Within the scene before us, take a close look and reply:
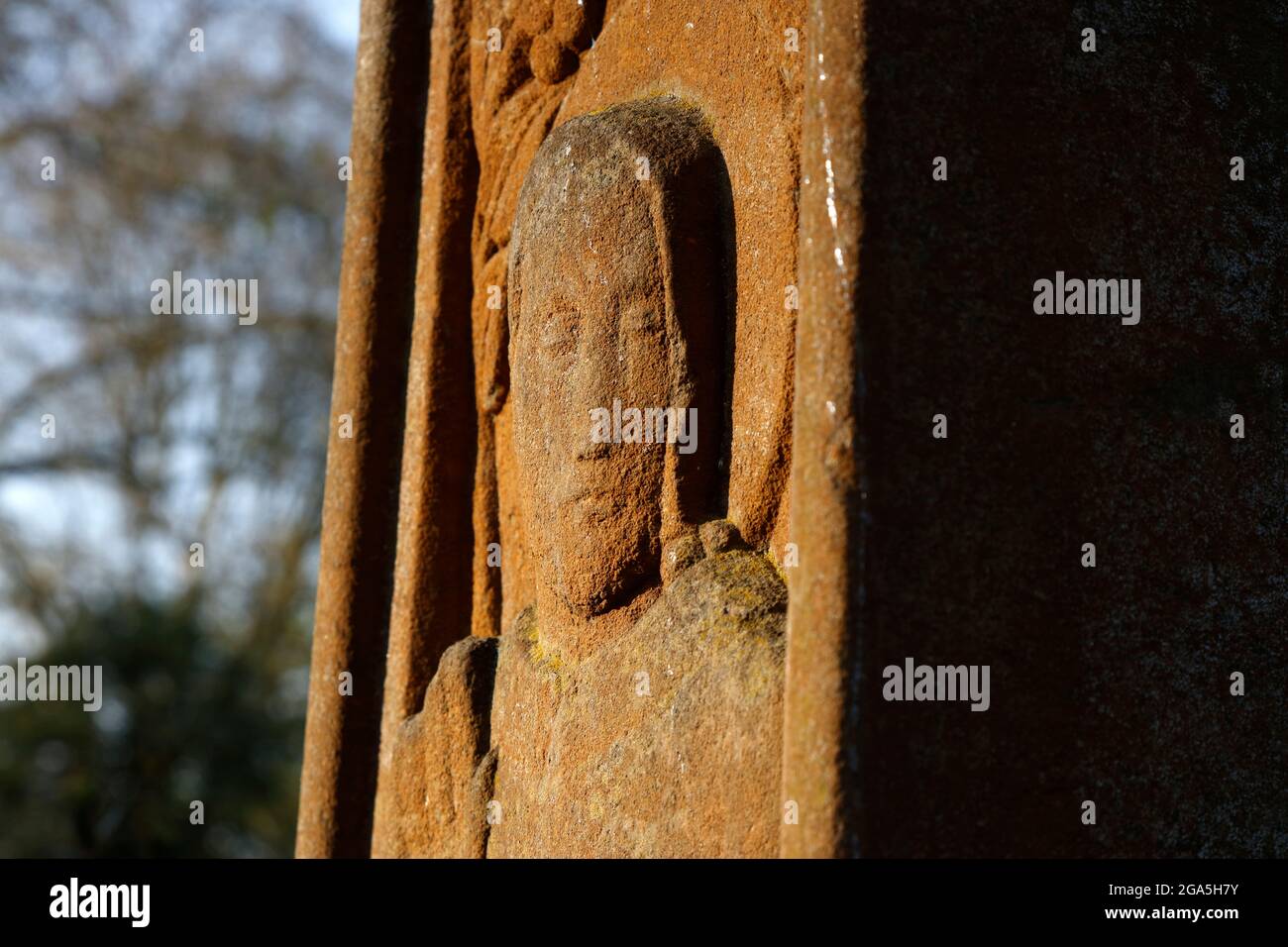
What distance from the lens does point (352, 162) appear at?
9.34ft

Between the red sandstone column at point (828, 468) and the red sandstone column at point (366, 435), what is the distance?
4.55 feet

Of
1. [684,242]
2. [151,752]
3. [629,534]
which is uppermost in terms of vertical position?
[684,242]

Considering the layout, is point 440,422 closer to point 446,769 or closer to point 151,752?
point 446,769

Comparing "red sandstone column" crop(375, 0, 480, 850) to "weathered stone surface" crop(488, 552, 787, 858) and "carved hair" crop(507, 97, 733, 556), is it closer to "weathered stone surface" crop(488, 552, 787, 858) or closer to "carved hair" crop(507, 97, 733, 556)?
"weathered stone surface" crop(488, 552, 787, 858)

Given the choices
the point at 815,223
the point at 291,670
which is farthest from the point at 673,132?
A: the point at 291,670

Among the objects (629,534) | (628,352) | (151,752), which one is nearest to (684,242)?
(628,352)

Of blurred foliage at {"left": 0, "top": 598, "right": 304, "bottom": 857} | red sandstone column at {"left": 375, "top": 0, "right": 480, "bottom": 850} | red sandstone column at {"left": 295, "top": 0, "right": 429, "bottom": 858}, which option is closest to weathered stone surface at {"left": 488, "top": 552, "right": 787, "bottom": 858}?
red sandstone column at {"left": 375, "top": 0, "right": 480, "bottom": 850}

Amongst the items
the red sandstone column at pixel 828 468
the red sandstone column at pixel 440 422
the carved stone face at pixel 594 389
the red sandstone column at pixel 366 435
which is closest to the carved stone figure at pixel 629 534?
the carved stone face at pixel 594 389

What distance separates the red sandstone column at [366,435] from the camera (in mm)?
2695

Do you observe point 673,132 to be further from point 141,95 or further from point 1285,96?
point 141,95

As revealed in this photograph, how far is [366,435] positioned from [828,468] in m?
1.46

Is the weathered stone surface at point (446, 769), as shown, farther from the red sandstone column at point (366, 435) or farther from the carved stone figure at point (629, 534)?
the red sandstone column at point (366, 435)

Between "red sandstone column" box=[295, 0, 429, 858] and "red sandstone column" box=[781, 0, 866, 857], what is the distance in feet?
4.55

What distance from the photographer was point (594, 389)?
6.61 feet
